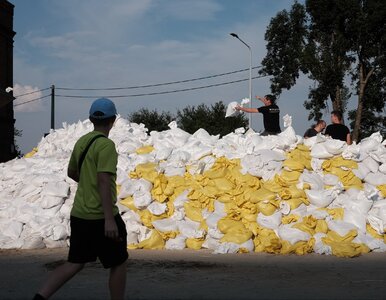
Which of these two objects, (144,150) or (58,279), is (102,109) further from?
(144,150)

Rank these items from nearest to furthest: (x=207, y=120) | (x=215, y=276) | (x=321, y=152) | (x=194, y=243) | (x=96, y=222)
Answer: (x=96, y=222), (x=215, y=276), (x=194, y=243), (x=321, y=152), (x=207, y=120)

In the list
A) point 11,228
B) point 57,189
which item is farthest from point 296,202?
point 11,228

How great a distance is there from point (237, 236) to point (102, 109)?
3548 millimetres

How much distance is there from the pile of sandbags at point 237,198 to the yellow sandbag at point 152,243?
0.04 ft

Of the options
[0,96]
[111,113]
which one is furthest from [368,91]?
[111,113]

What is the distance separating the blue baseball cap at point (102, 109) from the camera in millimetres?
3656

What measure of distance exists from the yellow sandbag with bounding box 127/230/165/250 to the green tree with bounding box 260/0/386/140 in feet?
58.4

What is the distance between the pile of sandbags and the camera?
6.75m

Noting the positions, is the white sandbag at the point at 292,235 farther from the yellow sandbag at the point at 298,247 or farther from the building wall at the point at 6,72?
the building wall at the point at 6,72

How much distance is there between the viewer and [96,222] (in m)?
3.51

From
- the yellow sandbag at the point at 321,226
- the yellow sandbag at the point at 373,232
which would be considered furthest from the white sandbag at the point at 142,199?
the yellow sandbag at the point at 373,232

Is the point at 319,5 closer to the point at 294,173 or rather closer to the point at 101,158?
the point at 294,173

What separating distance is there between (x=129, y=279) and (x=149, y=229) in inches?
84.8

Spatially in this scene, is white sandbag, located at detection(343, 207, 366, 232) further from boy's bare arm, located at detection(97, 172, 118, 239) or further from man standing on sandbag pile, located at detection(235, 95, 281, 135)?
boy's bare arm, located at detection(97, 172, 118, 239)
